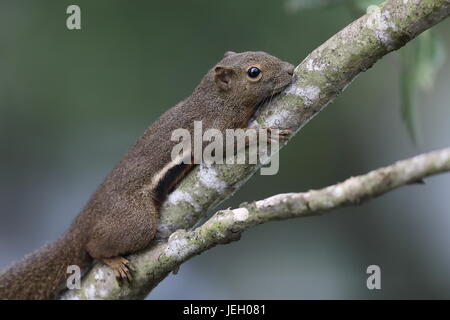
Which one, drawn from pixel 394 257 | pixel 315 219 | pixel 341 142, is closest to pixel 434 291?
pixel 394 257

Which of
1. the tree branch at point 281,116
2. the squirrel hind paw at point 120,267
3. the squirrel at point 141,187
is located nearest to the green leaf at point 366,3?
the tree branch at point 281,116

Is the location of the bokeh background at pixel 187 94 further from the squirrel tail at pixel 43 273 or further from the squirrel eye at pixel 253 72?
the squirrel tail at pixel 43 273

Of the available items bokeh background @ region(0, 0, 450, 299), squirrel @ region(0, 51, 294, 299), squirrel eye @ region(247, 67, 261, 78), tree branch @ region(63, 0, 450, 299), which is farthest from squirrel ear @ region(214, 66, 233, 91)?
bokeh background @ region(0, 0, 450, 299)

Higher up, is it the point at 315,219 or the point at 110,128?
the point at 110,128

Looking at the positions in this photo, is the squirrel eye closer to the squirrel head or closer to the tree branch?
the squirrel head

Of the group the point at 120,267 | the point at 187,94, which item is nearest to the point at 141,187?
the point at 120,267

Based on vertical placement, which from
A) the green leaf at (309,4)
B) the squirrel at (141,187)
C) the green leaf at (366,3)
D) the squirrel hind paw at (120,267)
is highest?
the green leaf at (309,4)

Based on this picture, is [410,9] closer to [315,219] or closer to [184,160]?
[184,160]
